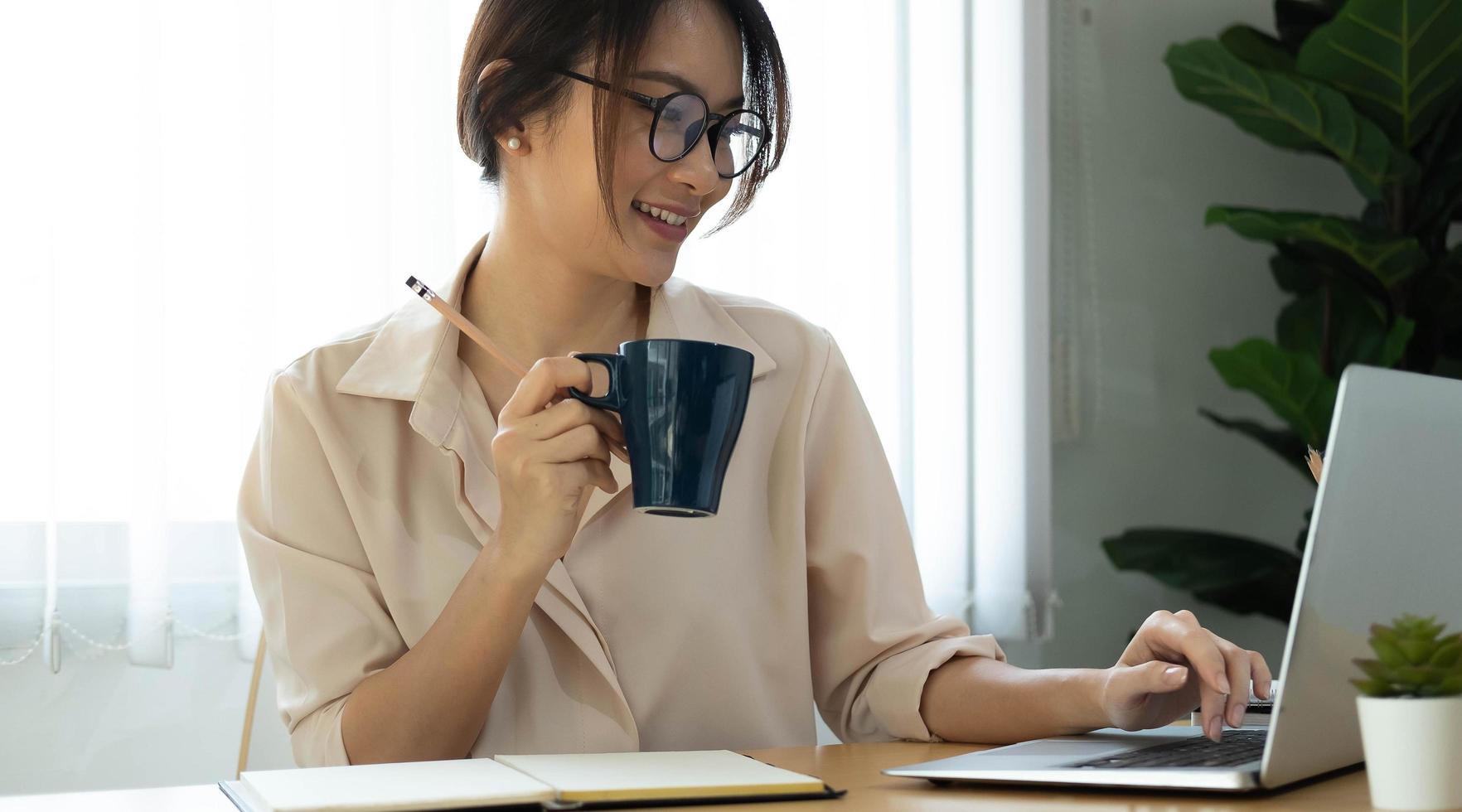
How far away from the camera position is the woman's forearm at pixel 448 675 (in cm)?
95

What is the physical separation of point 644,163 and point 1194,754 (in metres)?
0.65

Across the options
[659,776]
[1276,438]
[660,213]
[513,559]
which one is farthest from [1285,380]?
[659,776]

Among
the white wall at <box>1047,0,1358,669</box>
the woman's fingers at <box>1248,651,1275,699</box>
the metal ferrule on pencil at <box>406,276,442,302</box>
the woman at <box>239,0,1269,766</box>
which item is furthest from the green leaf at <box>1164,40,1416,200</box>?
the metal ferrule on pencil at <box>406,276,442,302</box>

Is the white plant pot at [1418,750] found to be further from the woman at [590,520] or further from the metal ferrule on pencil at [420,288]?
the metal ferrule on pencil at [420,288]

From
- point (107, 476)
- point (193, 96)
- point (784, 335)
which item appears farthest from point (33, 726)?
point (784, 335)

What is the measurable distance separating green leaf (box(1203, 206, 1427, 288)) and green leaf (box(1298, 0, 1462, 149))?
217mm

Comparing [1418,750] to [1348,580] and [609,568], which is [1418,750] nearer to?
[1348,580]

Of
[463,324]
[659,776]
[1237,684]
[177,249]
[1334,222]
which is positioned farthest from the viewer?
[1334,222]

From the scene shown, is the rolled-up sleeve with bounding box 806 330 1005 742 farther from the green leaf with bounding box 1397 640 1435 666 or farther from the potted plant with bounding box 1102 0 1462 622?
the potted plant with bounding box 1102 0 1462 622

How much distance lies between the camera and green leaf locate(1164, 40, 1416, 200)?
2252mm

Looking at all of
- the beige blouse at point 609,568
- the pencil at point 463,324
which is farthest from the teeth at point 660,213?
the pencil at point 463,324

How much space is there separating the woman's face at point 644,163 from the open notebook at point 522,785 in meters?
0.53

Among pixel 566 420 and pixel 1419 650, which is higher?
pixel 566 420

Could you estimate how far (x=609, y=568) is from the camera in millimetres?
1172
